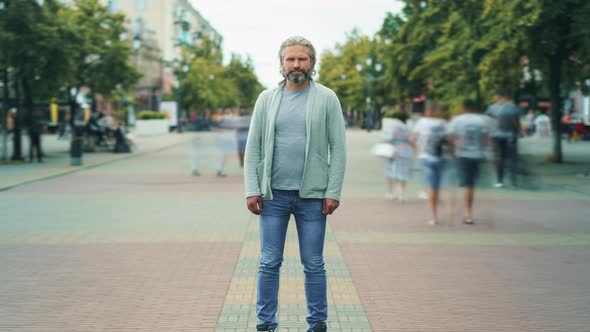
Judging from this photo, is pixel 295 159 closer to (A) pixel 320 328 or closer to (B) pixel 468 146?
(A) pixel 320 328

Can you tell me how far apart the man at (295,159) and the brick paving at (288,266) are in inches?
31.1

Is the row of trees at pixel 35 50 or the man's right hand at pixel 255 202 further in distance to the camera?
the row of trees at pixel 35 50

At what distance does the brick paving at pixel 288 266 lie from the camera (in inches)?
195

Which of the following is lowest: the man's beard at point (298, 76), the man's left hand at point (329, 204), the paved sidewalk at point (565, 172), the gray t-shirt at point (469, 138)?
the paved sidewalk at point (565, 172)

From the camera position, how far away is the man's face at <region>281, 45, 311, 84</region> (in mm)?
4059

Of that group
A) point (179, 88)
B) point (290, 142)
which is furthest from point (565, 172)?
point (179, 88)

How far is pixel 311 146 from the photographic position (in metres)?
4.09

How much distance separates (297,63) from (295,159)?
56 centimetres

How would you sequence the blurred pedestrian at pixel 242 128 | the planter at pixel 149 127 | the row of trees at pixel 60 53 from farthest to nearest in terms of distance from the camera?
the planter at pixel 149 127
the row of trees at pixel 60 53
the blurred pedestrian at pixel 242 128

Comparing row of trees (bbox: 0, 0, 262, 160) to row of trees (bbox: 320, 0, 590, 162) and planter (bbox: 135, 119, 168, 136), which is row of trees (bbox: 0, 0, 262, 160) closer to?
row of trees (bbox: 320, 0, 590, 162)

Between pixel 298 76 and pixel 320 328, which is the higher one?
pixel 298 76

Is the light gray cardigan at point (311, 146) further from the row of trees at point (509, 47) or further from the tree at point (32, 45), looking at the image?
the tree at point (32, 45)

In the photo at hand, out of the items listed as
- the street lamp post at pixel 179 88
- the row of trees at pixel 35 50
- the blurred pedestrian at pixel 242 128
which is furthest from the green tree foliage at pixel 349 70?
the blurred pedestrian at pixel 242 128

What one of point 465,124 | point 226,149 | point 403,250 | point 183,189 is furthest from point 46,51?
point 403,250
